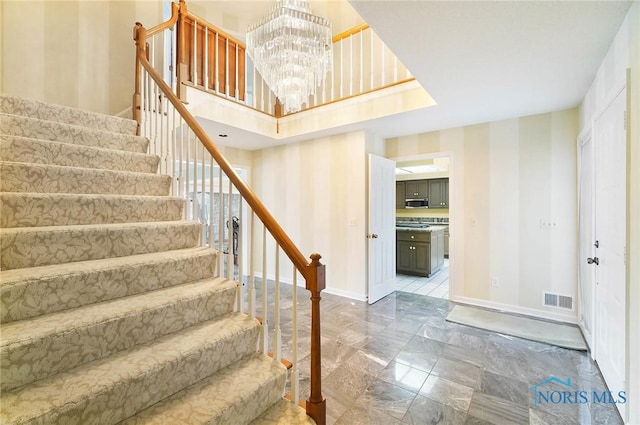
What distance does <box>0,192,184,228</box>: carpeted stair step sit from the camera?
1.61 m

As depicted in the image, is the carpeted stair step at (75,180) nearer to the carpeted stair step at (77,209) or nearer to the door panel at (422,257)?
the carpeted stair step at (77,209)

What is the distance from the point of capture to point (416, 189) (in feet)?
25.0

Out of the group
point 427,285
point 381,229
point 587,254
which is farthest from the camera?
point 427,285

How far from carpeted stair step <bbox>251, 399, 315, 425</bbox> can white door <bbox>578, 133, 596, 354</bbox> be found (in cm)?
272

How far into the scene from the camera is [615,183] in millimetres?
1945

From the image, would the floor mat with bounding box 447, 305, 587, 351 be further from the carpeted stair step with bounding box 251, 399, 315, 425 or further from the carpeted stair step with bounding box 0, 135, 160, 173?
the carpeted stair step with bounding box 0, 135, 160, 173

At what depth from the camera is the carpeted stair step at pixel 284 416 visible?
149 centimetres

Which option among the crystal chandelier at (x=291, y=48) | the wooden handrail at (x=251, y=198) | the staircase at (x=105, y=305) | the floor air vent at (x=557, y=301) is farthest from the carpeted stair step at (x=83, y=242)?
the floor air vent at (x=557, y=301)

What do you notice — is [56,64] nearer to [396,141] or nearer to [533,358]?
[396,141]

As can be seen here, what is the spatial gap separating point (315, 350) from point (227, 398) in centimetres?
50

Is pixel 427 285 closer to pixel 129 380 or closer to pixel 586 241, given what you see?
pixel 586 241

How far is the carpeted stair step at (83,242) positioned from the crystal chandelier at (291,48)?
62.3 inches

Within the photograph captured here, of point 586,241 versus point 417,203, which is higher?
point 417,203

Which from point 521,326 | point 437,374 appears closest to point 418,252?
point 521,326
